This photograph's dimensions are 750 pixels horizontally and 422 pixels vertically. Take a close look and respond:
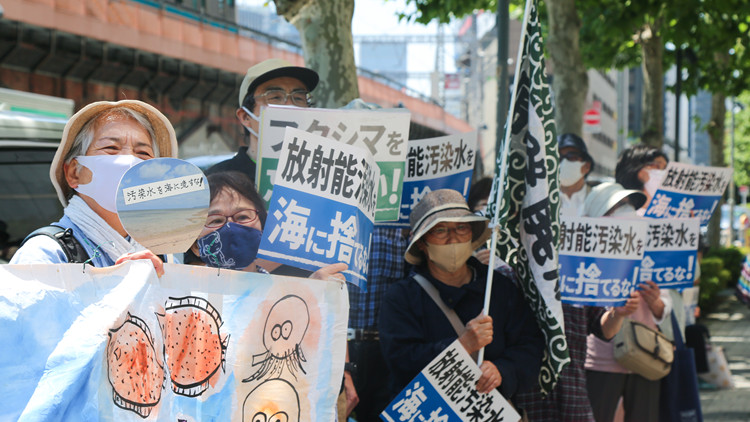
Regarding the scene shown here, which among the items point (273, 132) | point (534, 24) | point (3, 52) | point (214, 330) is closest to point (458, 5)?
point (534, 24)

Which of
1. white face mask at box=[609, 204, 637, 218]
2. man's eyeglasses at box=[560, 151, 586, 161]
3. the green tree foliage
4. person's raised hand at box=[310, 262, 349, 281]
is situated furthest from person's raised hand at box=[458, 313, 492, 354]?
the green tree foliage

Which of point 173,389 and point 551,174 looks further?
point 551,174

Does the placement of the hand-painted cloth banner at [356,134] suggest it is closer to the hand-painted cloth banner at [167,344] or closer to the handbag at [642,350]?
the hand-painted cloth banner at [167,344]

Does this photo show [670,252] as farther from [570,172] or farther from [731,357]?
[731,357]

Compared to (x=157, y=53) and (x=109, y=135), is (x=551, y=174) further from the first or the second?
(x=157, y=53)

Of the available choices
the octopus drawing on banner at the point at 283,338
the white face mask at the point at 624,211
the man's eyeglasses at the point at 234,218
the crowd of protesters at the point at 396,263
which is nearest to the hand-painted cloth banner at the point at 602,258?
the crowd of protesters at the point at 396,263

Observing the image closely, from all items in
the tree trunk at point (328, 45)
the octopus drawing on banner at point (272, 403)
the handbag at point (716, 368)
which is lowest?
the handbag at point (716, 368)

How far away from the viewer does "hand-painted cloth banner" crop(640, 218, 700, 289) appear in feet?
16.8

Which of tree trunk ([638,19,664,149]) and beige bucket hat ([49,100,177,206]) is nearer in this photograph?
beige bucket hat ([49,100,177,206])

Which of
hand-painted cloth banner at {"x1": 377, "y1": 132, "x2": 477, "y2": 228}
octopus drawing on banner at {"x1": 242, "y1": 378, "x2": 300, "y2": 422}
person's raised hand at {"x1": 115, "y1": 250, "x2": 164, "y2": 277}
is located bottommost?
octopus drawing on banner at {"x1": 242, "y1": 378, "x2": 300, "y2": 422}

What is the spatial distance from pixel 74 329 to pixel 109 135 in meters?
0.67

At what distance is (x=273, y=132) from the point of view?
11.3ft

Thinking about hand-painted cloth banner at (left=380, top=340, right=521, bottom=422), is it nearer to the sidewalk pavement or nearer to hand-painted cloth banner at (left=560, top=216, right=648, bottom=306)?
hand-painted cloth banner at (left=560, top=216, right=648, bottom=306)

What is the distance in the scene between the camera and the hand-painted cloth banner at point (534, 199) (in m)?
4.06
